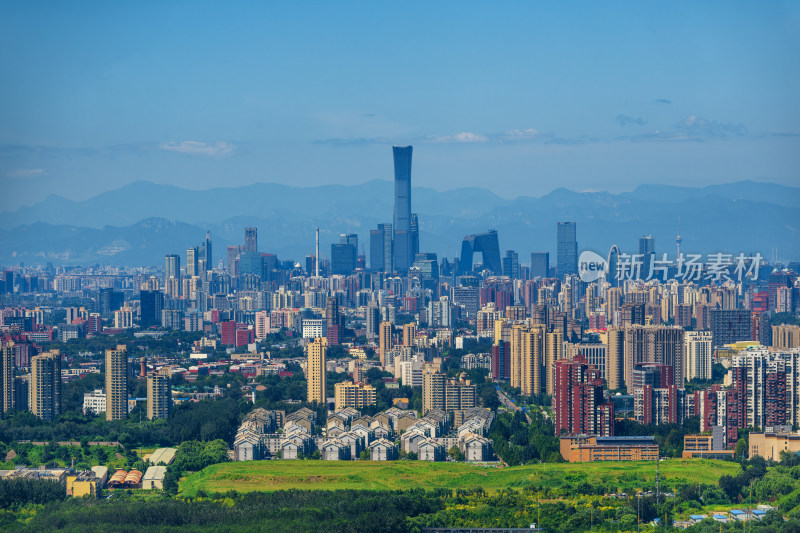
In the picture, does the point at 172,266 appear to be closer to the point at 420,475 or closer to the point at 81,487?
the point at 420,475

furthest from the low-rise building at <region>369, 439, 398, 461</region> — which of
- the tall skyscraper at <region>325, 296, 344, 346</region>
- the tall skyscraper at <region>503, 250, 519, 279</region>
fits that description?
the tall skyscraper at <region>503, 250, 519, 279</region>

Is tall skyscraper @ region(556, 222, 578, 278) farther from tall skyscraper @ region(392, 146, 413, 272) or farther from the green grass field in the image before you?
the green grass field

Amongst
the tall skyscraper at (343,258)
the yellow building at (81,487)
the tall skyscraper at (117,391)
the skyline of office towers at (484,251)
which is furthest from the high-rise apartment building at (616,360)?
the tall skyscraper at (343,258)

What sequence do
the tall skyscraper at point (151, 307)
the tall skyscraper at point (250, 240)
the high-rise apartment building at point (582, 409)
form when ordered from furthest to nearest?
the tall skyscraper at point (250, 240)
the tall skyscraper at point (151, 307)
the high-rise apartment building at point (582, 409)

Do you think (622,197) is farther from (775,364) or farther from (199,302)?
(775,364)

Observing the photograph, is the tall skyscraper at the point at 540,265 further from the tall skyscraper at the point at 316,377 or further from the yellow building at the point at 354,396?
the yellow building at the point at 354,396
